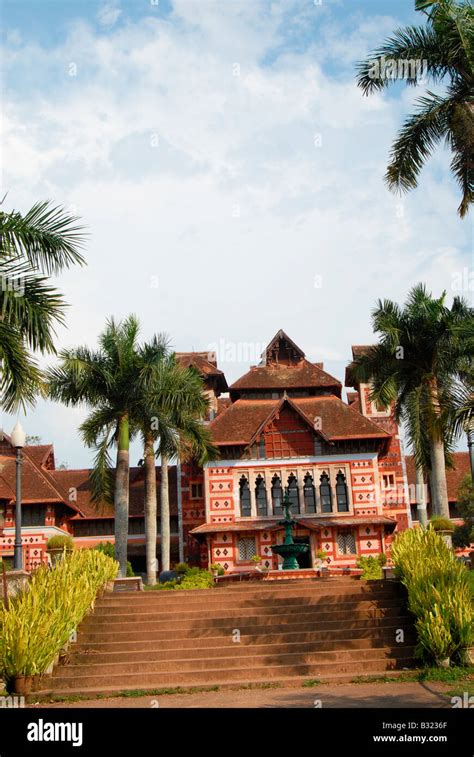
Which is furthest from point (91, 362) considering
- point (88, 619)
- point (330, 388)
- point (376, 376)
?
point (330, 388)

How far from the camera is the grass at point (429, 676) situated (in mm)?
11890

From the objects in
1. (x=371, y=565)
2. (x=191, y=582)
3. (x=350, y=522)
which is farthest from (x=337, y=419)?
(x=191, y=582)

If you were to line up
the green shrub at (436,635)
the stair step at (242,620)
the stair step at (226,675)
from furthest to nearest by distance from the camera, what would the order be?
the stair step at (242,620), the stair step at (226,675), the green shrub at (436,635)

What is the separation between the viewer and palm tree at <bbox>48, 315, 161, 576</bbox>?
26281mm

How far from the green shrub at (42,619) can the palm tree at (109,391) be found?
10.7 metres

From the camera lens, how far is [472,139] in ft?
46.8

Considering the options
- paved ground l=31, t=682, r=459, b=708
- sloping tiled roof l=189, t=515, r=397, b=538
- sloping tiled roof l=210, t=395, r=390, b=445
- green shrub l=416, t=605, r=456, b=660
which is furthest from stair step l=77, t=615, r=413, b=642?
sloping tiled roof l=210, t=395, r=390, b=445

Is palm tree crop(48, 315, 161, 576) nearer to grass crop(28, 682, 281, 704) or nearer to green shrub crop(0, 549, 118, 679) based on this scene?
green shrub crop(0, 549, 118, 679)

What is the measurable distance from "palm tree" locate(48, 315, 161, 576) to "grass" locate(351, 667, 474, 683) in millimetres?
14680

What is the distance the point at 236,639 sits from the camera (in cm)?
1453

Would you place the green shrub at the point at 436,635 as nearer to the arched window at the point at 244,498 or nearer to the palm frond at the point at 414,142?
the palm frond at the point at 414,142

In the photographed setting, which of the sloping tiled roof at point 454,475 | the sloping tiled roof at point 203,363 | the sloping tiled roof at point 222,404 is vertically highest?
the sloping tiled roof at point 203,363

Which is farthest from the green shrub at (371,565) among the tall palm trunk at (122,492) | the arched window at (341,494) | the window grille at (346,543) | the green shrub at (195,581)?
the tall palm trunk at (122,492)

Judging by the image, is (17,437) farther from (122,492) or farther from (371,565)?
(371,565)
